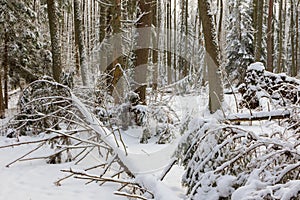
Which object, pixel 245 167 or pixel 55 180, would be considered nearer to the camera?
pixel 245 167

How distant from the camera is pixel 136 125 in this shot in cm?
771

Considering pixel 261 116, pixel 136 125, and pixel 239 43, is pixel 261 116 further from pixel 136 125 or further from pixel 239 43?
pixel 239 43

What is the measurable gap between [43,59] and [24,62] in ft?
3.29

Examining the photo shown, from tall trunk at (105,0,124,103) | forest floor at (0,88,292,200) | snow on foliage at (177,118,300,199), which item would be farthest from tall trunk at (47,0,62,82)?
snow on foliage at (177,118,300,199)

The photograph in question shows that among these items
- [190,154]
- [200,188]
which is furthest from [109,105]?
[200,188]

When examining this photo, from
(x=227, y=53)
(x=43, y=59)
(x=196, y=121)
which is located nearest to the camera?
(x=196, y=121)

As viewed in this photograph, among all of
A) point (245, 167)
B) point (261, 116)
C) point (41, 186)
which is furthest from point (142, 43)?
point (245, 167)

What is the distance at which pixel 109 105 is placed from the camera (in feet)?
27.6

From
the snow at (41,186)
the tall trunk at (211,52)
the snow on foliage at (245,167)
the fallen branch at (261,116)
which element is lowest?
the snow at (41,186)

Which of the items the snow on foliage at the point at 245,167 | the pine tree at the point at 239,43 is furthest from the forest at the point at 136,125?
the pine tree at the point at 239,43

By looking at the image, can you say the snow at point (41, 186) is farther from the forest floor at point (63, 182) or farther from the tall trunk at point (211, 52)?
the tall trunk at point (211, 52)

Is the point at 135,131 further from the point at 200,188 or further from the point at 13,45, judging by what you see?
the point at 13,45

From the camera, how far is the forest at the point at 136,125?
7.76ft

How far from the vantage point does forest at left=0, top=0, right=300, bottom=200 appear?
2365mm
